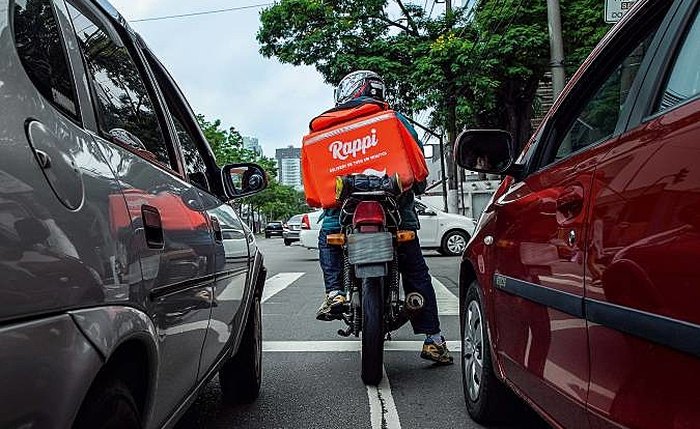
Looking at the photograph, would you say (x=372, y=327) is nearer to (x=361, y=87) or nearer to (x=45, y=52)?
(x=361, y=87)

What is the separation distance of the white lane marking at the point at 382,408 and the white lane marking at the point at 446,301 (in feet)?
9.75

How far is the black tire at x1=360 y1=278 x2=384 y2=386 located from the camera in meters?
4.16

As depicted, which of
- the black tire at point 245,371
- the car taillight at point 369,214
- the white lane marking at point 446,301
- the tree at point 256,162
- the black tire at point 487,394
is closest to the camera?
the black tire at point 487,394

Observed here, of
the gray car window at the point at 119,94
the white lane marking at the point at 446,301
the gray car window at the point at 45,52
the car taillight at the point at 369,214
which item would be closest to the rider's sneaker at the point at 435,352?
the car taillight at the point at 369,214

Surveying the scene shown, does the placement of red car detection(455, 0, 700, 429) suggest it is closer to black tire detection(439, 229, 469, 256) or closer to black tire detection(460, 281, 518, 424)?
black tire detection(460, 281, 518, 424)

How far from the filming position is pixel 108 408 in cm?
158

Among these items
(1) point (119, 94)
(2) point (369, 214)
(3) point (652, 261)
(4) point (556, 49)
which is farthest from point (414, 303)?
(4) point (556, 49)

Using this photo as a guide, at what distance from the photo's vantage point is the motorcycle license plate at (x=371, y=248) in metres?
4.23

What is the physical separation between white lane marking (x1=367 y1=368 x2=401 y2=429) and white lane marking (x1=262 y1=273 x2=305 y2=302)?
4.74 meters

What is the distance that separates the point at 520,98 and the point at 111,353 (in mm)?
19262

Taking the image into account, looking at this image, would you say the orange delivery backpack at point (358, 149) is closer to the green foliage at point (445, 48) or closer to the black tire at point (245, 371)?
the black tire at point (245, 371)

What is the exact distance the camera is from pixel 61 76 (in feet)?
5.76

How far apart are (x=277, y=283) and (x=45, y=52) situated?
9.50 meters

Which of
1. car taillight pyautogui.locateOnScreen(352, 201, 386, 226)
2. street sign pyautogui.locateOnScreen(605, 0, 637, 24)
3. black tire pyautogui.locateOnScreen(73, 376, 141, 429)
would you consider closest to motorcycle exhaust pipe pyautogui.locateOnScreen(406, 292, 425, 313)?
car taillight pyautogui.locateOnScreen(352, 201, 386, 226)
